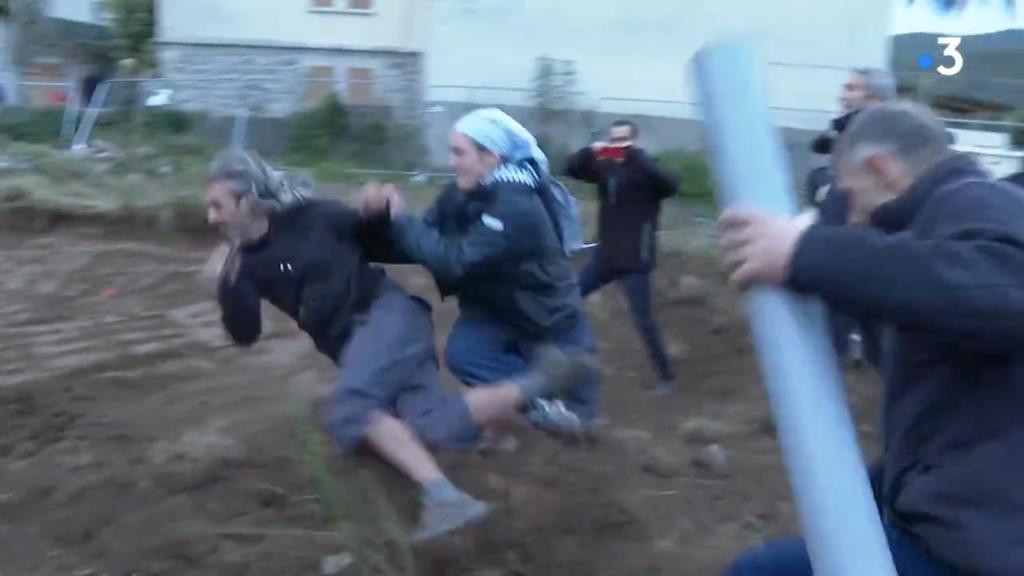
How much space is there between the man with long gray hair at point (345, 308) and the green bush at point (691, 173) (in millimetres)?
9701

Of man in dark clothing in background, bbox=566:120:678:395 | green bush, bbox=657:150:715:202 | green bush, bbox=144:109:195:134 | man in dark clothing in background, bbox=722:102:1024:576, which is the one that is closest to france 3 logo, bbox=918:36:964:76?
green bush, bbox=657:150:715:202

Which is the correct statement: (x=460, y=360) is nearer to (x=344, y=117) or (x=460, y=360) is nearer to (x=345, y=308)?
(x=345, y=308)

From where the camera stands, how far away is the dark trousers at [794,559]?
2.92 metres

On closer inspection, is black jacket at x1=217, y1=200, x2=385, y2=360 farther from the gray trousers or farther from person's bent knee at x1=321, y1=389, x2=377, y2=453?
person's bent knee at x1=321, y1=389, x2=377, y2=453

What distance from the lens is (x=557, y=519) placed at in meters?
5.89

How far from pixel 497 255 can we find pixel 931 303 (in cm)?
315

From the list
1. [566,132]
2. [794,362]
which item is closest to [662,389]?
[794,362]

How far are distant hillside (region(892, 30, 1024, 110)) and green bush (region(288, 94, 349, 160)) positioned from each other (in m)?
6.78

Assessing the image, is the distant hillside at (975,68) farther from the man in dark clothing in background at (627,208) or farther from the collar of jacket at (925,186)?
the collar of jacket at (925,186)

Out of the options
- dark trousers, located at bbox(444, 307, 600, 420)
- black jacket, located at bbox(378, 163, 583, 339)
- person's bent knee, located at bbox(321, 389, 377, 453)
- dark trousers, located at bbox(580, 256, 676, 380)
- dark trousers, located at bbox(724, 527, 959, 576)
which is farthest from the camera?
dark trousers, located at bbox(580, 256, 676, 380)

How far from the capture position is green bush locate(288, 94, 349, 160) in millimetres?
18297

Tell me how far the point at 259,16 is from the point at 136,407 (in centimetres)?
1683

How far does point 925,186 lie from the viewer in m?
2.74

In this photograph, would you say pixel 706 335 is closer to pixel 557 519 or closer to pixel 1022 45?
pixel 557 519
